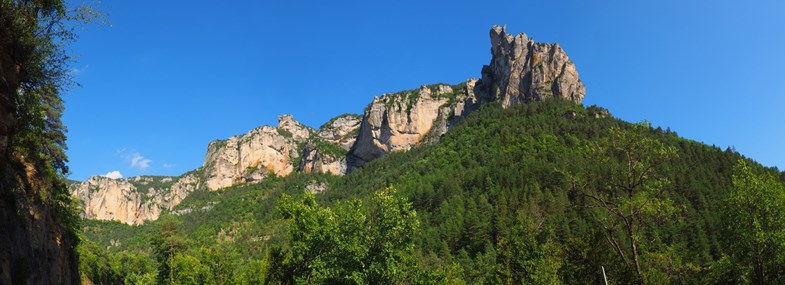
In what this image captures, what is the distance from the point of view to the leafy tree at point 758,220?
81.3 ft

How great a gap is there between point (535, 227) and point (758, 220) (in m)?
20.8

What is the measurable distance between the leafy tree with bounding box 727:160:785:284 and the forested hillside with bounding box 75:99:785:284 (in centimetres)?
7

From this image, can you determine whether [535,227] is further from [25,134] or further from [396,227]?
[25,134]

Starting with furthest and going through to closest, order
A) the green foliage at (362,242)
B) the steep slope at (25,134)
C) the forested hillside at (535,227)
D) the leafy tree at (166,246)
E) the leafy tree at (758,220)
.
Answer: the leafy tree at (166,246) < the leafy tree at (758,220) < the green foliage at (362,242) < the forested hillside at (535,227) < the steep slope at (25,134)

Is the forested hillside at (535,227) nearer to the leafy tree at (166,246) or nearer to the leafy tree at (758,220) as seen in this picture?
the leafy tree at (758,220)

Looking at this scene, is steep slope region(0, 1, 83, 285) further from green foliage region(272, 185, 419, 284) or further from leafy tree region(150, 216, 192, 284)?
leafy tree region(150, 216, 192, 284)

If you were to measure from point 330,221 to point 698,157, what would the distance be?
5257 inches

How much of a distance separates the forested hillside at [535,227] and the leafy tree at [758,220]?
68 millimetres

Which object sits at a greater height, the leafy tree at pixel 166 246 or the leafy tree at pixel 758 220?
the leafy tree at pixel 166 246

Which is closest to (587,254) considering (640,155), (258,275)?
(640,155)

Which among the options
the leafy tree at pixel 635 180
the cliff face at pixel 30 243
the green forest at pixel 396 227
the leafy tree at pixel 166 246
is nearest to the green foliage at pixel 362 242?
the green forest at pixel 396 227

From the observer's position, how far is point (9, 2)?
1714 centimetres

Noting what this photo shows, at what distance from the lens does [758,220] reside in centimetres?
2494

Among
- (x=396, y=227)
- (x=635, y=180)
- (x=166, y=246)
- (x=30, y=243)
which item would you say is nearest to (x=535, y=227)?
(x=635, y=180)
